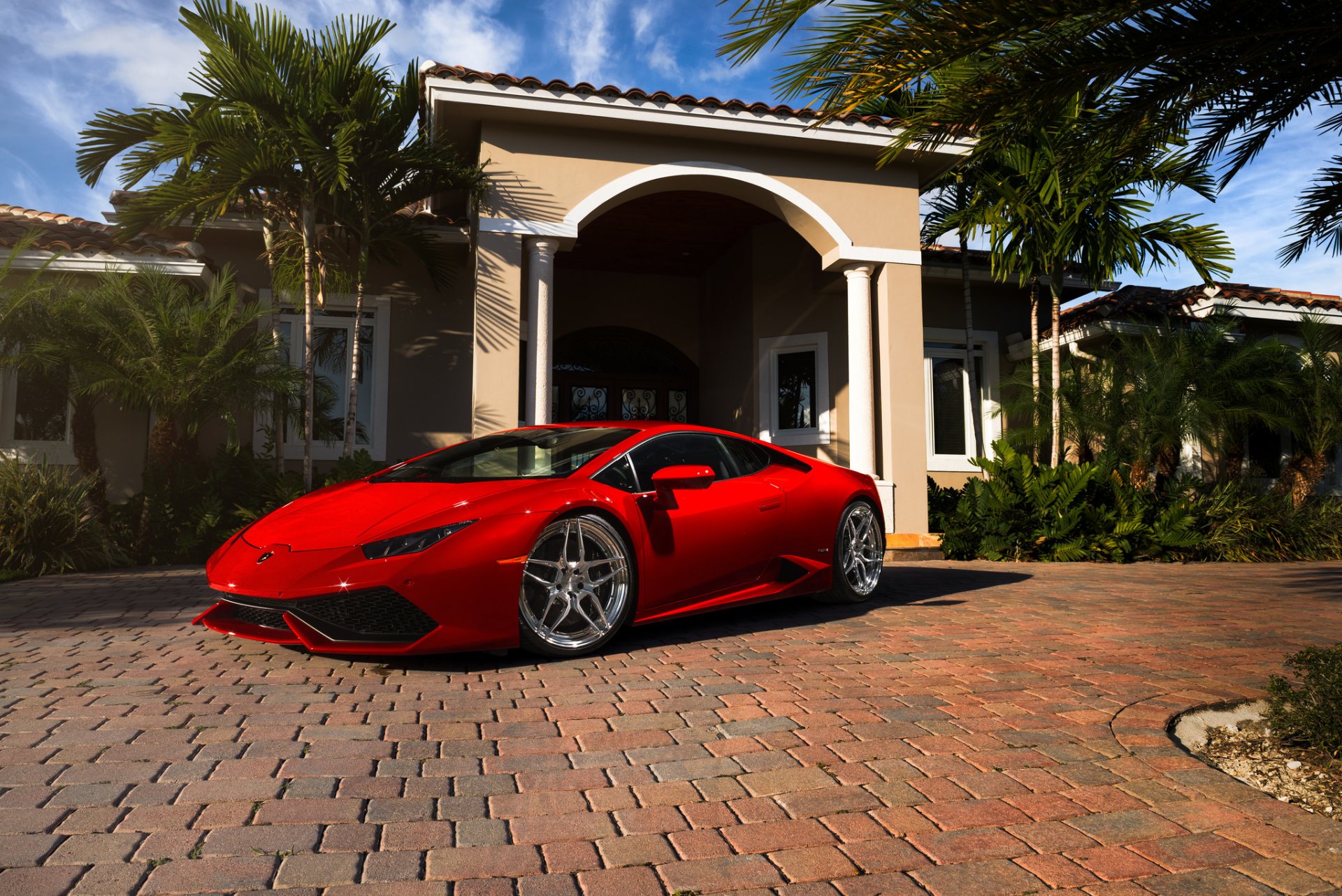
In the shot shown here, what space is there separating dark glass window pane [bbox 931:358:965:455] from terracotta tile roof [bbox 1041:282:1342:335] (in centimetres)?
174

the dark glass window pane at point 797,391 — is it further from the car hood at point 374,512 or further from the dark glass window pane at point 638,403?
the car hood at point 374,512

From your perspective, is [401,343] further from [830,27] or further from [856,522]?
[830,27]

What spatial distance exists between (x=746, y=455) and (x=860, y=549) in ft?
3.91

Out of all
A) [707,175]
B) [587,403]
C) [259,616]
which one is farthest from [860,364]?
[259,616]

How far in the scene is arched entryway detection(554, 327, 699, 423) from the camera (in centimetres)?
1452

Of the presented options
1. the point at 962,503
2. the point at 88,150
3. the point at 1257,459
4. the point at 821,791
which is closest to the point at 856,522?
the point at 821,791

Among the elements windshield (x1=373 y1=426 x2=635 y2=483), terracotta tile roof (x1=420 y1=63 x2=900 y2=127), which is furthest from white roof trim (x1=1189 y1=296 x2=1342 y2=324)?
windshield (x1=373 y1=426 x2=635 y2=483)

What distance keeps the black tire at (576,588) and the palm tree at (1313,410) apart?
1135cm

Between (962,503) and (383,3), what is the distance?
311 inches

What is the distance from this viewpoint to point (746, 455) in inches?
231

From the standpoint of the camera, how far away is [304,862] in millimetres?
2148

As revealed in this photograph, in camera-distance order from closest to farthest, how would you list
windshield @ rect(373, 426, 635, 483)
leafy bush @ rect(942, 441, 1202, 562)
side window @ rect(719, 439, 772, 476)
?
windshield @ rect(373, 426, 635, 483) < side window @ rect(719, 439, 772, 476) < leafy bush @ rect(942, 441, 1202, 562)

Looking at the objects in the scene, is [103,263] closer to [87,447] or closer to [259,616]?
[87,447]

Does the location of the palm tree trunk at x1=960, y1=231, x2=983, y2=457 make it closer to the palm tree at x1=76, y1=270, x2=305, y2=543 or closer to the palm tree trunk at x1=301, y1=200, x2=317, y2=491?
the palm tree trunk at x1=301, y1=200, x2=317, y2=491
